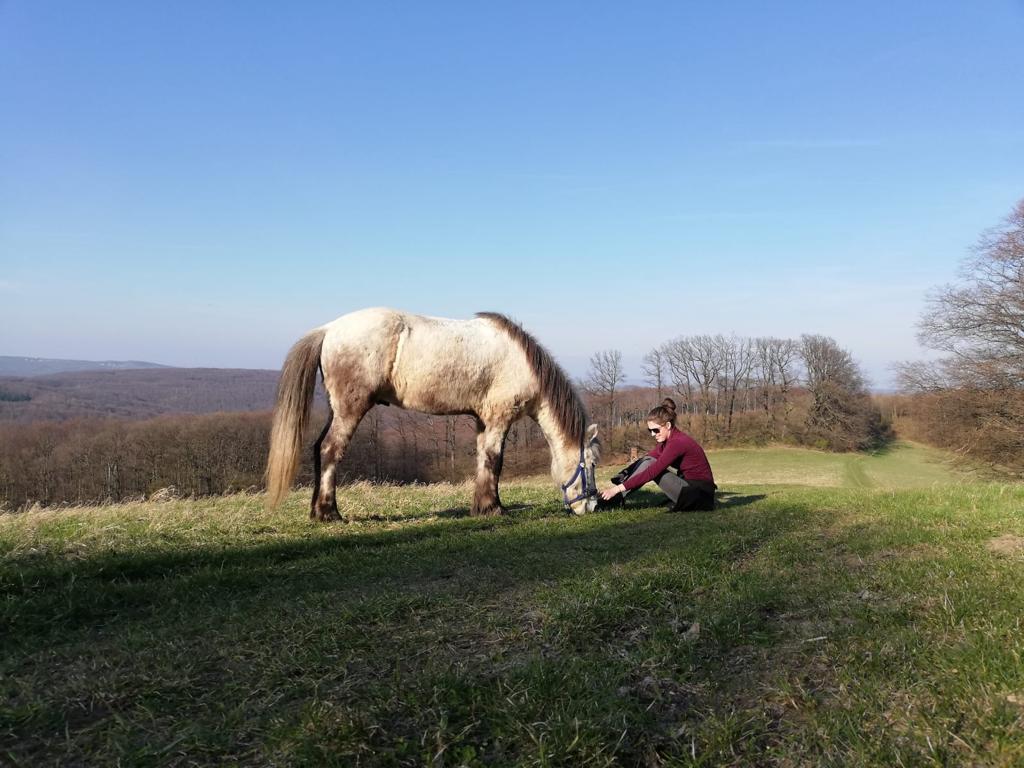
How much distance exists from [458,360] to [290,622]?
5829 millimetres

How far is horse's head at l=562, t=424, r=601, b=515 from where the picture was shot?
8.99 m

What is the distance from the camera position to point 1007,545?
15.8 ft

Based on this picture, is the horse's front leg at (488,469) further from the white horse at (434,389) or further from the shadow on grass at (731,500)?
the shadow on grass at (731,500)

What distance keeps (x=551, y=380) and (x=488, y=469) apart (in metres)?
1.73

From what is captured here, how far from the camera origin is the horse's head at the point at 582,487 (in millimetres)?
8992

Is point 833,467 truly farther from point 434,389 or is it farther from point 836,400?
point 434,389

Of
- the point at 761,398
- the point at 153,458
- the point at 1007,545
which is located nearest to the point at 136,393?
the point at 153,458

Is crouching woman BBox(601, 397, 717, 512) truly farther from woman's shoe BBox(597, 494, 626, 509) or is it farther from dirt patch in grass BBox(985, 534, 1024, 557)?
dirt patch in grass BBox(985, 534, 1024, 557)

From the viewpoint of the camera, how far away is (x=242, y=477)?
164 feet

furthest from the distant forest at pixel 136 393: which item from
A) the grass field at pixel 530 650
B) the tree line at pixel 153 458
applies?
the grass field at pixel 530 650

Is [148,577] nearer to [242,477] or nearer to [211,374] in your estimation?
[242,477]

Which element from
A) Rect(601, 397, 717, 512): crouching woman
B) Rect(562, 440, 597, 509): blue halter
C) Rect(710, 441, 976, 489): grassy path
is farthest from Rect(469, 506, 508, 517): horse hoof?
Rect(710, 441, 976, 489): grassy path

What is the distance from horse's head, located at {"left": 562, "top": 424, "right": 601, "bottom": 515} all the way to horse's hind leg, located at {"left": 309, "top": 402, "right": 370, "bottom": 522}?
3.27 metres

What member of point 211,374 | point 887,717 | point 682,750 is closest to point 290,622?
point 682,750
